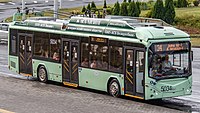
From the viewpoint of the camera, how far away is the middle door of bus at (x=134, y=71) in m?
20.1

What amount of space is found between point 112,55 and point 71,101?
98.6 inches

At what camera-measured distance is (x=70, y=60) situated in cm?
2370

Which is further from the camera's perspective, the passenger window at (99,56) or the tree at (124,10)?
Result: the tree at (124,10)

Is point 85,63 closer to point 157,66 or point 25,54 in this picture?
point 157,66

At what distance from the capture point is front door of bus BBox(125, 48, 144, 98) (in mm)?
20094

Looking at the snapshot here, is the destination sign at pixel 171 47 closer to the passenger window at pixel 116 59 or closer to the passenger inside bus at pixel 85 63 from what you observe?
the passenger window at pixel 116 59

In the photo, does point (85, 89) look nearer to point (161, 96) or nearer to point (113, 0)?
point (161, 96)

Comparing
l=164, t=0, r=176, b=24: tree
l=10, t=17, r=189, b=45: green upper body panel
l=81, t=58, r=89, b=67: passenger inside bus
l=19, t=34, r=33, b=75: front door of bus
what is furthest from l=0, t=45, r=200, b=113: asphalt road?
l=164, t=0, r=176, b=24: tree

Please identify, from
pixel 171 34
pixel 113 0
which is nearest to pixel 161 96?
pixel 171 34

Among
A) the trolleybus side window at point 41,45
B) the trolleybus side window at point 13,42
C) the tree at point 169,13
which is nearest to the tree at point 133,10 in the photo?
the tree at point 169,13

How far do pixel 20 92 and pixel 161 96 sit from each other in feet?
17.9

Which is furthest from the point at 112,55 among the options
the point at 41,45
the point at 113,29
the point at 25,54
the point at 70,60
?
the point at 25,54

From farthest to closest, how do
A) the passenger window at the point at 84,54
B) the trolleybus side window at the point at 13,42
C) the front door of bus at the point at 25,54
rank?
the trolleybus side window at the point at 13,42, the front door of bus at the point at 25,54, the passenger window at the point at 84,54

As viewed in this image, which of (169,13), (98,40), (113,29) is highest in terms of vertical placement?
(169,13)
